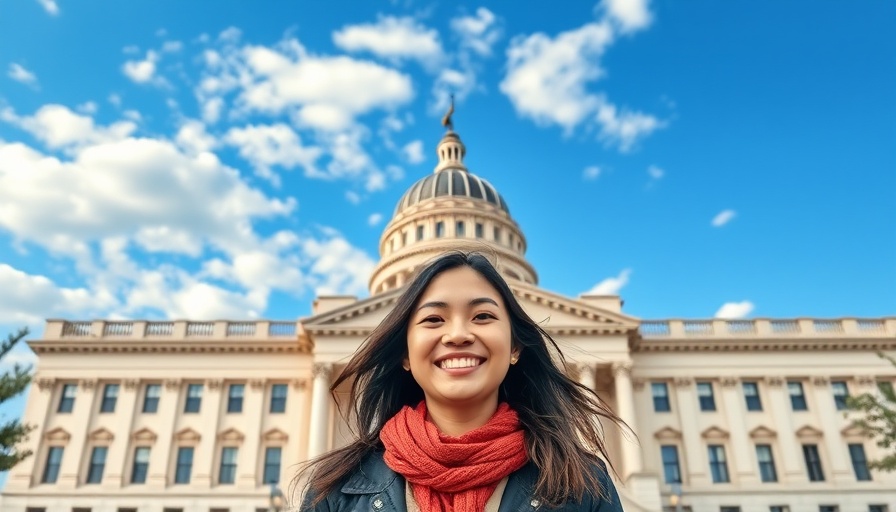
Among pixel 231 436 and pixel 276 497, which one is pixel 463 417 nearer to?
pixel 276 497

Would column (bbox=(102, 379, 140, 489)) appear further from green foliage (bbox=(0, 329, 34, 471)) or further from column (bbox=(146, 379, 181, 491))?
green foliage (bbox=(0, 329, 34, 471))

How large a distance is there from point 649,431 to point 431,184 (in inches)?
1480

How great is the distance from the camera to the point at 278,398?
126 feet

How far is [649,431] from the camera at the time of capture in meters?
37.4

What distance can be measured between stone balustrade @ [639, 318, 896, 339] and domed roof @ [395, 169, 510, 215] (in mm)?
29303

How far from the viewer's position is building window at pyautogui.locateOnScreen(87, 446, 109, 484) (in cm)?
3619

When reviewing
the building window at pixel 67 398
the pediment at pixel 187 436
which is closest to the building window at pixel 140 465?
the pediment at pixel 187 436

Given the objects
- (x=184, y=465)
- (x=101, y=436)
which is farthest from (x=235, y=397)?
(x=101, y=436)

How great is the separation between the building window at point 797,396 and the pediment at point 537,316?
34.3ft

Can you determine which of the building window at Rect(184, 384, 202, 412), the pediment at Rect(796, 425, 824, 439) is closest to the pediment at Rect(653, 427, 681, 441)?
the pediment at Rect(796, 425, 824, 439)

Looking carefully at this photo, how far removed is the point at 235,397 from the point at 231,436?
7.47ft

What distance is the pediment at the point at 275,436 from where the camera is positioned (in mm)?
37281

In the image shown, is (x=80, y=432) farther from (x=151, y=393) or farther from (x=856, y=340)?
(x=856, y=340)

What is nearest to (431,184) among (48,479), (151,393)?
(151,393)
